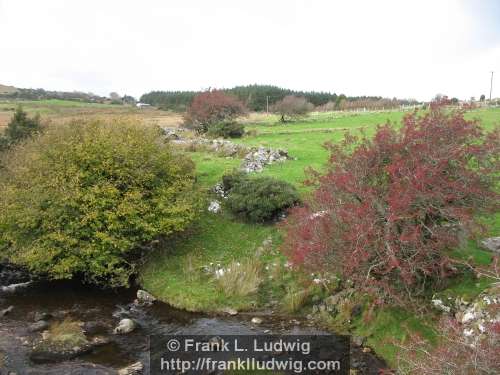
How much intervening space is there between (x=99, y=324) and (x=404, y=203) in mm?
13160

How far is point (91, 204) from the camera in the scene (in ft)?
70.5

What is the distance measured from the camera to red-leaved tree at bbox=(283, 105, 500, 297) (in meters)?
14.4

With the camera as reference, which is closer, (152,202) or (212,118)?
(152,202)

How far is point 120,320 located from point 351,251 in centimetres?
1024

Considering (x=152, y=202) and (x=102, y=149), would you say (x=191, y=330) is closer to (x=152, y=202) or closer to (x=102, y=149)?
(x=152, y=202)

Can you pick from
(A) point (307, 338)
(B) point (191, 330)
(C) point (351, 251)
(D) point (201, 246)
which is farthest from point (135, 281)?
(C) point (351, 251)

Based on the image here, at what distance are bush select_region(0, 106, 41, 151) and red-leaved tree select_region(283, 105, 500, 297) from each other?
89.9 feet

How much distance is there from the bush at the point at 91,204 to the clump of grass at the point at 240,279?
149 inches

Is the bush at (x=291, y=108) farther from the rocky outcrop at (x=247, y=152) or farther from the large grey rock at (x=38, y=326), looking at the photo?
the large grey rock at (x=38, y=326)

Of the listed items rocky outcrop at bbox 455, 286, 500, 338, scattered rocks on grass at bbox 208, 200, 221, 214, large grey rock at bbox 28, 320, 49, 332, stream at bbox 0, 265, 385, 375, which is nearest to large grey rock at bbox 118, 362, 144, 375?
stream at bbox 0, 265, 385, 375

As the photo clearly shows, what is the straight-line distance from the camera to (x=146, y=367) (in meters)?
15.3

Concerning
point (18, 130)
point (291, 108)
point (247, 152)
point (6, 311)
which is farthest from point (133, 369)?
point (291, 108)

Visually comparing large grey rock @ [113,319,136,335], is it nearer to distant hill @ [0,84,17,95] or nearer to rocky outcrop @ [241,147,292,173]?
rocky outcrop @ [241,147,292,173]

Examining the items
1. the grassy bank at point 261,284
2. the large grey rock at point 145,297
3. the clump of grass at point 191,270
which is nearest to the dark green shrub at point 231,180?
the grassy bank at point 261,284
